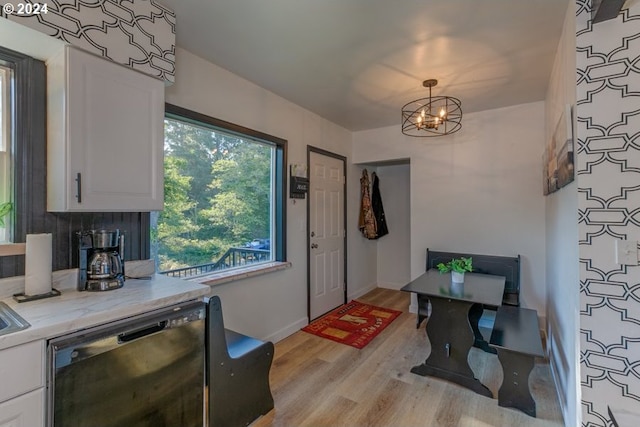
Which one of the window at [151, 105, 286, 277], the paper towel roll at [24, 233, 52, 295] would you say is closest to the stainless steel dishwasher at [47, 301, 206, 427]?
the paper towel roll at [24, 233, 52, 295]

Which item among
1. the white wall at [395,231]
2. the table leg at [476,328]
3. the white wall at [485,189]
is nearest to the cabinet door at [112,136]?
the table leg at [476,328]

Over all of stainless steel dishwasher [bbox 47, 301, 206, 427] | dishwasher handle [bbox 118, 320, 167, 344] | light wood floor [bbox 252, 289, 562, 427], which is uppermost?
dishwasher handle [bbox 118, 320, 167, 344]

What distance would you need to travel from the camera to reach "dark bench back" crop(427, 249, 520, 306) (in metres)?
3.12

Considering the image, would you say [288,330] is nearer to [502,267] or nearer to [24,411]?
[24,411]

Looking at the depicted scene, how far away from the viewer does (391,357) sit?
2.62 m

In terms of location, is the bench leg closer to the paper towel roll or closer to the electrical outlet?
the electrical outlet

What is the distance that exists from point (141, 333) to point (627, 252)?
7.14 ft

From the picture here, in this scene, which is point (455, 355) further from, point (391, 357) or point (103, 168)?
point (103, 168)

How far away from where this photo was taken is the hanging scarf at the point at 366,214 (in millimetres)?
4402

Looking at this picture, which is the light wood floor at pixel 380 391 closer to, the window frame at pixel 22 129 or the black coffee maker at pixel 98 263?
the black coffee maker at pixel 98 263

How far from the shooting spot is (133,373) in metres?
1.26

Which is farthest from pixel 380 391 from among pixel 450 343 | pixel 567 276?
pixel 567 276

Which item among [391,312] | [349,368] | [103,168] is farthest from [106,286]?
[391,312]

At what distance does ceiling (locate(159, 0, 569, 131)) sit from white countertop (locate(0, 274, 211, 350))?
1.52m
